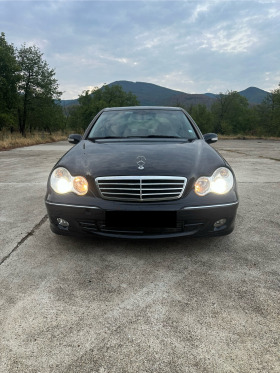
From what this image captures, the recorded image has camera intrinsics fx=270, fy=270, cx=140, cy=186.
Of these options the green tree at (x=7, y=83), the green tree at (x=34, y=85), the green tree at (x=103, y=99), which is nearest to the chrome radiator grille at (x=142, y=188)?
the green tree at (x=7, y=83)

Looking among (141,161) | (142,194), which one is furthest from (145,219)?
(141,161)

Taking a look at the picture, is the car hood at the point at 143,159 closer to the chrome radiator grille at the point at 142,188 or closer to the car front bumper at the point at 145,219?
the chrome radiator grille at the point at 142,188

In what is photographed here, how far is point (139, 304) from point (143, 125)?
2.40m

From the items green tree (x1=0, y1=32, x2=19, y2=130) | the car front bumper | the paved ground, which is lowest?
the paved ground

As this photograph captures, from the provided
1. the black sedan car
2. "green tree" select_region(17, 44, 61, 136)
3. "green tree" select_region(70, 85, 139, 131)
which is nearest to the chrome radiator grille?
the black sedan car

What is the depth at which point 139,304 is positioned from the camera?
1.71m

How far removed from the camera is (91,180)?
2344 millimetres

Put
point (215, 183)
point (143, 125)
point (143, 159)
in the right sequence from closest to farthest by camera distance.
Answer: point (215, 183) < point (143, 159) < point (143, 125)

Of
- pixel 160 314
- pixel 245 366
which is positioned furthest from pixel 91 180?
pixel 245 366

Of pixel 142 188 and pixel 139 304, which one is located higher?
pixel 142 188

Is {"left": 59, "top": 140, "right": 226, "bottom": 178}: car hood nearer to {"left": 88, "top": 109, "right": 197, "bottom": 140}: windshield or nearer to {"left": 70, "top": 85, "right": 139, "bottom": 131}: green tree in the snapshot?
{"left": 88, "top": 109, "right": 197, "bottom": 140}: windshield

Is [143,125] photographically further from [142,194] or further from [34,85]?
[34,85]

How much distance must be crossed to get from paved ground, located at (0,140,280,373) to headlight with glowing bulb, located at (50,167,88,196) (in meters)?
0.57

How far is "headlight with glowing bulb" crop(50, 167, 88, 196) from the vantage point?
2.35 m
